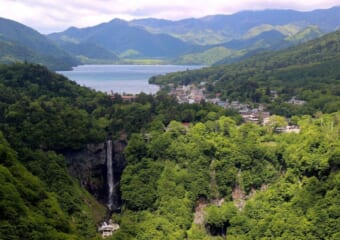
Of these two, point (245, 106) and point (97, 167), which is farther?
point (245, 106)

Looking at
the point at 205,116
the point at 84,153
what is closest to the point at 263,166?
the point at 205,116

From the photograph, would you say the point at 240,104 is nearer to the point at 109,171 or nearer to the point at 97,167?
the point at 109,171

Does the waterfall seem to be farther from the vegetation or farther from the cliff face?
the vegetation

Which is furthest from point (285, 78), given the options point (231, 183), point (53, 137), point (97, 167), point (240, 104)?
point (53, 137)

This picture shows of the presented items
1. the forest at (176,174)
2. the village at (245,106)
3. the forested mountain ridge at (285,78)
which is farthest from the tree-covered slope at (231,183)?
the forested mountain ridge at (285,78)

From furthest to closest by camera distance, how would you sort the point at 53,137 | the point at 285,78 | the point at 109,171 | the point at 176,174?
the point at 285,78 → the point at 109,171 → the point at 53,137 → the point at 176,174

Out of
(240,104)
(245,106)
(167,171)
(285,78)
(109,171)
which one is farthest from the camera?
(285,78)
